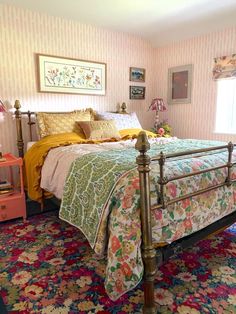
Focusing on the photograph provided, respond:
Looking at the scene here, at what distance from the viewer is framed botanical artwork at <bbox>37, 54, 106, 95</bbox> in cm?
310

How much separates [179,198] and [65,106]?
94.7 inches

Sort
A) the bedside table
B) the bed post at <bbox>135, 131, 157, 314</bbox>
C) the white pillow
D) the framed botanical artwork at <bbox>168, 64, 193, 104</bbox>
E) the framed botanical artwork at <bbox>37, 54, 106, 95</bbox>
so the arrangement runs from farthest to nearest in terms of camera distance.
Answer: the framed botanical artwork at <bbox>168, 64, 193, 104</bbox>, the white pillow, the framed botanical artwork at <bbox>37, 54, 106, 95</bbox>, the bedside table, the bed post at <bbox>135, 131, 157, 314</bbox>

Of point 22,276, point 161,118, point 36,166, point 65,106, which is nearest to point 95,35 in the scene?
point 65,106

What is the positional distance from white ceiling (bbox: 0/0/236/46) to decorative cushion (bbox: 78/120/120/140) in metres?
1.34

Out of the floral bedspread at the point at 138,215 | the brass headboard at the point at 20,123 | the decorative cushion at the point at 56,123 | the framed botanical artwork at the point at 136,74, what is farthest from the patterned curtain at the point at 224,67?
Answer: the brass headboard at the point at 20,123

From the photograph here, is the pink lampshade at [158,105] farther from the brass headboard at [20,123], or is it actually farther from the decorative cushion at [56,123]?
the brass headboard at [20,123]

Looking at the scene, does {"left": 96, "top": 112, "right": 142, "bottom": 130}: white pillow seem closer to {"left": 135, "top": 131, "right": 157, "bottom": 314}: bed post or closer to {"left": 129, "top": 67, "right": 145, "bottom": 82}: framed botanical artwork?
{"left": 129, "top": 67, "right": 145, "bottom": 82}: framed botanical artwork

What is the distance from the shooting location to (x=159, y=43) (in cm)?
409

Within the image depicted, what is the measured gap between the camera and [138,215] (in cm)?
126

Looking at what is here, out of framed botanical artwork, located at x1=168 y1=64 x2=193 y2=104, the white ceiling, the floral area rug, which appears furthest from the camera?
framed botanical artwork, located at x1=168 y1=64 x2=193 y2=104

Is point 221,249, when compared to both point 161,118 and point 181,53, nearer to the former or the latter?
point 161,118

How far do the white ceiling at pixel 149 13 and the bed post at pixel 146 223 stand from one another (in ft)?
7.36

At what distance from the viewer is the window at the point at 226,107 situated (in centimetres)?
344

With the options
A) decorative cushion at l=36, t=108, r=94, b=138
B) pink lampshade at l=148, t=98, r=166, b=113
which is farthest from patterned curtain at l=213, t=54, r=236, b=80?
decorative cushion at l=36, t=108, r=94, b=138
